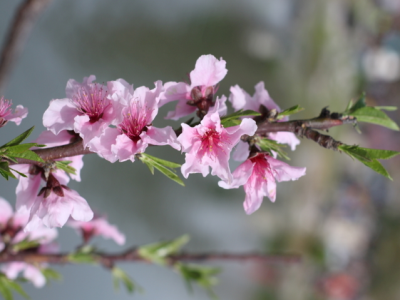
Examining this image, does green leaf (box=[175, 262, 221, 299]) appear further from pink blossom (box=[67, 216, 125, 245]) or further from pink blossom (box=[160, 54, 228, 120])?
pink blossom (box=[160, 54, 228, 120])

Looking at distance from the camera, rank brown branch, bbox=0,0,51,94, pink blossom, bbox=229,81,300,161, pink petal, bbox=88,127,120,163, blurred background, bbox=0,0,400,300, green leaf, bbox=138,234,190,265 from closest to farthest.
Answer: pink petal, bbox=88,127,120,163
pink blossom, bbox=229,81,300,161
green leaf, bbox=138,234,190,265
brown branch, bbox=0,0,51,94
blurred background, bbox=0,0,400,300

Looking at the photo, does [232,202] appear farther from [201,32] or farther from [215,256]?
[215,256]

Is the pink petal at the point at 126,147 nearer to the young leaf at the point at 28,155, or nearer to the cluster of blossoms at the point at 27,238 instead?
the young leaf at the point at 28,155

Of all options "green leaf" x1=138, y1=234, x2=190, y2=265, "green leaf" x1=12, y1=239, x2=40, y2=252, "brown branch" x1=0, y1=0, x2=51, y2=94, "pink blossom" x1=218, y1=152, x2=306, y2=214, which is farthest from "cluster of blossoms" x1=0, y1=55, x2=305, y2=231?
"brown branch" x1=0, y1=0, x2=51, y2=94

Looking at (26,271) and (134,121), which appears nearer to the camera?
(134,121)

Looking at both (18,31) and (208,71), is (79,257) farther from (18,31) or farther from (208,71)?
(18,31)

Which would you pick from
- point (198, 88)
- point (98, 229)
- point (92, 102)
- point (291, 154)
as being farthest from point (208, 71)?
point (291, 154)

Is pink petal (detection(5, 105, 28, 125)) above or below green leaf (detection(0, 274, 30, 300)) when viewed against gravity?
above

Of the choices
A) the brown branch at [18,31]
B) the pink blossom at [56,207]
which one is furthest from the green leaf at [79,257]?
the brown branch at [18,31]

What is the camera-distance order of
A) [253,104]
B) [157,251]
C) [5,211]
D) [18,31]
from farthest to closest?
1. [18,31]
2. [157,251]
3. [5,211]
4. [253,104]
